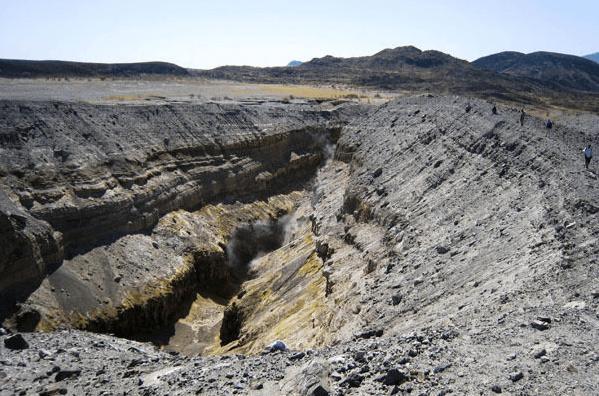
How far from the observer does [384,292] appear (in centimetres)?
1244

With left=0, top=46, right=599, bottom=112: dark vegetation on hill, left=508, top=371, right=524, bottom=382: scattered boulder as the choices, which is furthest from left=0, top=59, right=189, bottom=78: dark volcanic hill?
left=508, top=371, right=524, bottom=382: scattered boulder

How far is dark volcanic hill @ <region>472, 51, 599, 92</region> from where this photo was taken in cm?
11531

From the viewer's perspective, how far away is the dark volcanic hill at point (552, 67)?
11531 cm

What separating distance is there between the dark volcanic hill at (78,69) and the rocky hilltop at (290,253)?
4358 cm

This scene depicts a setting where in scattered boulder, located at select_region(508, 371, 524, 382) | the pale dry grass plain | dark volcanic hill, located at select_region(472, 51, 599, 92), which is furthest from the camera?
dark volcanic hill, located at select_region(472, 51, 599, 92)

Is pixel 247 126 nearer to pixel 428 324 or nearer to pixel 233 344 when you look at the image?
pixel 233 344

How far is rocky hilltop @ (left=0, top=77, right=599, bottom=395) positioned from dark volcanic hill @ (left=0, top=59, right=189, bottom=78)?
4358cm

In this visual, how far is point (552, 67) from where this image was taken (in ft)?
425

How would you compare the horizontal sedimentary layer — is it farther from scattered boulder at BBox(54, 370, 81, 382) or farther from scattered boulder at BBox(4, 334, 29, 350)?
scattered boulder at BBox(54, 370, 81, 382)

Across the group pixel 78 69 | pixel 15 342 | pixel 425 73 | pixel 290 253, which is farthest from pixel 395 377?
pixel 425 73

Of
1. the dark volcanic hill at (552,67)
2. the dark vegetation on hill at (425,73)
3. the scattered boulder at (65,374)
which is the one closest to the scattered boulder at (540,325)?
the scattered boulder at (65,374)

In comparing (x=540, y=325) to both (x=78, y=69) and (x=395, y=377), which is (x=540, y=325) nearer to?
(x=395, y=377)

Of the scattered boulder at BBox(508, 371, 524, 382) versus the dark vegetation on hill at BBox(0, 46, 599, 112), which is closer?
the scattered boulder at BBox(508, 371, 524, 382)

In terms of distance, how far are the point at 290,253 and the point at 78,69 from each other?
210 feet
